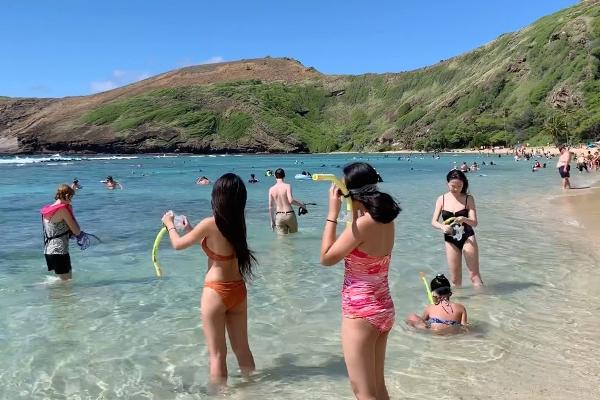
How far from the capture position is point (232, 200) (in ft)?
14.9

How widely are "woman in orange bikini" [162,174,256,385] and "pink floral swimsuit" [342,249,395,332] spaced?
1247mm

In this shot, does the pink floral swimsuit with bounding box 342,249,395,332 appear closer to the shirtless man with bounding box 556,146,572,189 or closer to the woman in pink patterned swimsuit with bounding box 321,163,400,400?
the woman in pink patterned swimsuit with bounding box 321,163,400,400

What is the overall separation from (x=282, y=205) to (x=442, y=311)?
25.9 feet

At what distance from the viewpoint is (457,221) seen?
306 inches

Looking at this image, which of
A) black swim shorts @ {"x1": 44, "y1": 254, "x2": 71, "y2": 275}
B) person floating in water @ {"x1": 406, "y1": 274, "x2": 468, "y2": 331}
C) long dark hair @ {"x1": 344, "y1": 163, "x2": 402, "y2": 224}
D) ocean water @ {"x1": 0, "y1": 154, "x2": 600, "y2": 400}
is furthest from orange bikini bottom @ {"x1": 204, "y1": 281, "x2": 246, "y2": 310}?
black swim shorts @ {"x1": 44, "y1": 254, "x2": 71, "y2": 275}

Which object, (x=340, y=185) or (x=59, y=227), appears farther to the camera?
(x=59, y=227)

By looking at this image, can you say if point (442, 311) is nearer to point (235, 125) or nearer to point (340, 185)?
point (340, 185)

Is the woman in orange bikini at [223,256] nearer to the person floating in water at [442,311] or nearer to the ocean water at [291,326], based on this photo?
the ocean water at [291,326]

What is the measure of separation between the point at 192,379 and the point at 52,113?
Answer: 212253 mm

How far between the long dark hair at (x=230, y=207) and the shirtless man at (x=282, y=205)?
28.5 ft

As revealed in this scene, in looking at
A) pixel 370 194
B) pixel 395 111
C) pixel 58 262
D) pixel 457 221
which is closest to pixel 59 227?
pixel 58 262

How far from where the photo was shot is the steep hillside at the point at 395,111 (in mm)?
115188

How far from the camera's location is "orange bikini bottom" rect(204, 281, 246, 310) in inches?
187

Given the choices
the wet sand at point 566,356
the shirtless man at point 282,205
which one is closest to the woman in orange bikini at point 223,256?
the wet sand at point 566,356
